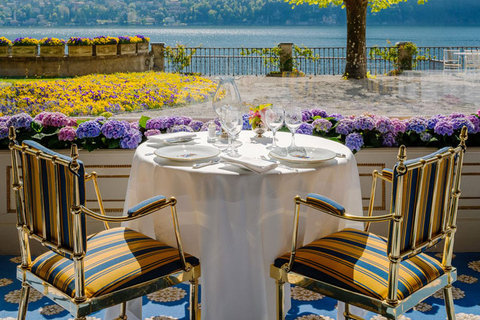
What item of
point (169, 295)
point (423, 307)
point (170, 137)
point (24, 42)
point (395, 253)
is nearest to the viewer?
point (395, 253)

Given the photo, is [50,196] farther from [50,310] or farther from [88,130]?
[88,130]

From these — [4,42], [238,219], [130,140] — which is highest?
[4,42]

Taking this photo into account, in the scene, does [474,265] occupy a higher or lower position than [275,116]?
lower

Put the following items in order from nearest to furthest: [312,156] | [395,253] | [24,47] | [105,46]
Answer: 1. [395,253]
2. [312,156]
3. [24,47]
4. [105,46]

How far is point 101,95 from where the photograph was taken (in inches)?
293

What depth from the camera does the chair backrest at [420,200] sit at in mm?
1650

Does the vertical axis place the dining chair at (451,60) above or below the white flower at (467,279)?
above

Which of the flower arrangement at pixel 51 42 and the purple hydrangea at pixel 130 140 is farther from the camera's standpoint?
the flower arrangement at pixel 51 42

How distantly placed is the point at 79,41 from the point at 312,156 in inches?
400

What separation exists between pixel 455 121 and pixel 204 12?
6.07m

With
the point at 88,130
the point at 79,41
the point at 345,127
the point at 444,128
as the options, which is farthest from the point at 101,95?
the point at 444,128

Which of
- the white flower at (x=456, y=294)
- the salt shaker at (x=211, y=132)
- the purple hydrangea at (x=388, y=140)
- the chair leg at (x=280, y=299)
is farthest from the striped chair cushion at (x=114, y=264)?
the purple hydrangea at (x=388, y=140)

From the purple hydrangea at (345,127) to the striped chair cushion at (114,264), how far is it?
5.15 feet

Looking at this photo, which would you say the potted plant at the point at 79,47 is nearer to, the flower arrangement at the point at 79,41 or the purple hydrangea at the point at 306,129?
the flower arrangement at the point at 79,41
